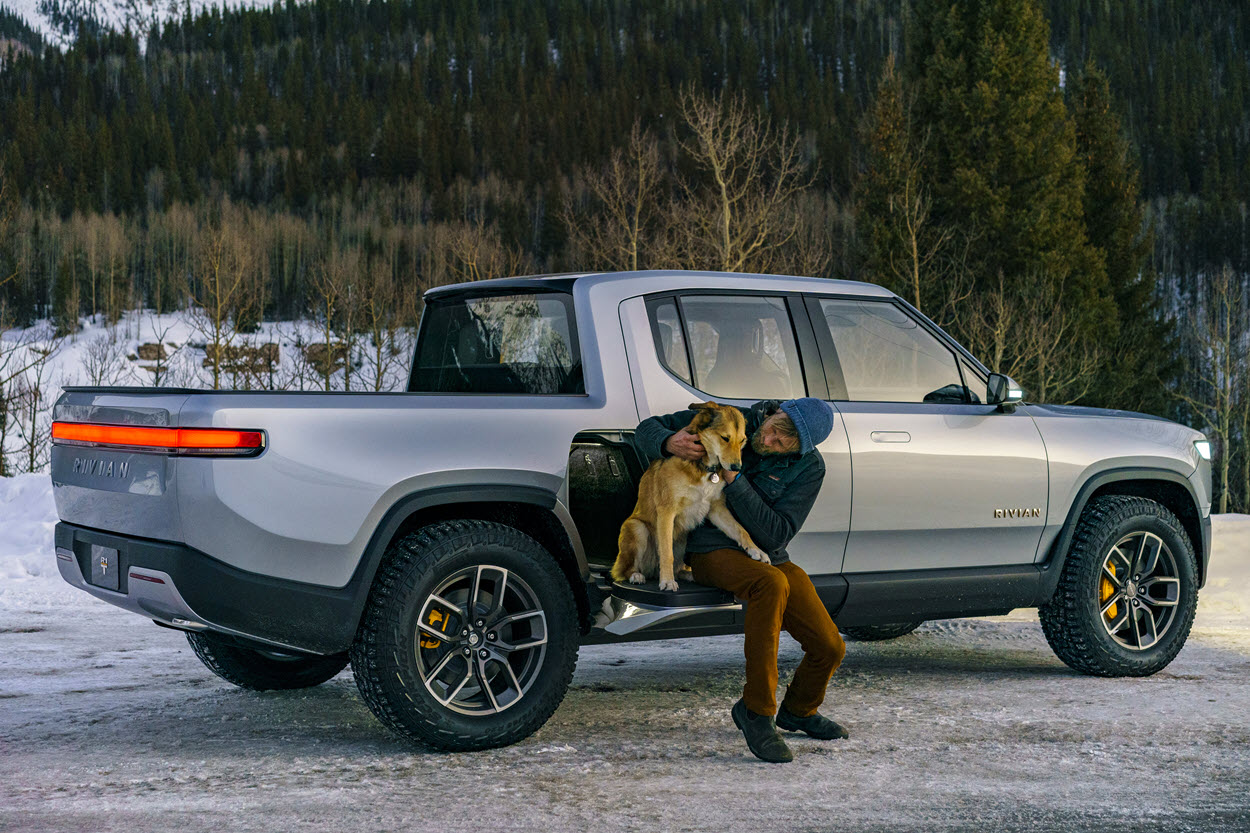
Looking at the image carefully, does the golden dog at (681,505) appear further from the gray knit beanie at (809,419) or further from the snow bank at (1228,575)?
the snow bank at (1228,575)

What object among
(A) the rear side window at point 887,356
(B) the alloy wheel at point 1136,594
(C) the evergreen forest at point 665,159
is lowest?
(B) the alloy wheel at point 1136,594

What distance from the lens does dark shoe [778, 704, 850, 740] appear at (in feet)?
17.9

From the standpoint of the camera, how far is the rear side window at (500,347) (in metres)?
5.80

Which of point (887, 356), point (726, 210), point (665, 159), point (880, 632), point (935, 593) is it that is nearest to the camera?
point (935, 593)

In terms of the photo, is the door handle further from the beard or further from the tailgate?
the tailgate

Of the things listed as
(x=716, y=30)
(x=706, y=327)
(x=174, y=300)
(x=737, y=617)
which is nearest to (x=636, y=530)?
(x=737, y=617)

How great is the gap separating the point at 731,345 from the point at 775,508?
3.15ft

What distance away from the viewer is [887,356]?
6457mm

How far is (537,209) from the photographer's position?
123750 mm

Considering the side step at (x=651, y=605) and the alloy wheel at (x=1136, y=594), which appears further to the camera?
the alloy wheel at (x=1136, y=594)

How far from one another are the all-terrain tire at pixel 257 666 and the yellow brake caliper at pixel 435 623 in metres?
1.22

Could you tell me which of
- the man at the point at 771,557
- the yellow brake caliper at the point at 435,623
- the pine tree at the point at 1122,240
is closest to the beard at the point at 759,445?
the man at the point at 771,557

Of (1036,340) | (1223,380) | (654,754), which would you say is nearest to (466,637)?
(654,754)

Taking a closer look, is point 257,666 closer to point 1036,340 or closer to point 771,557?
point 771,557
